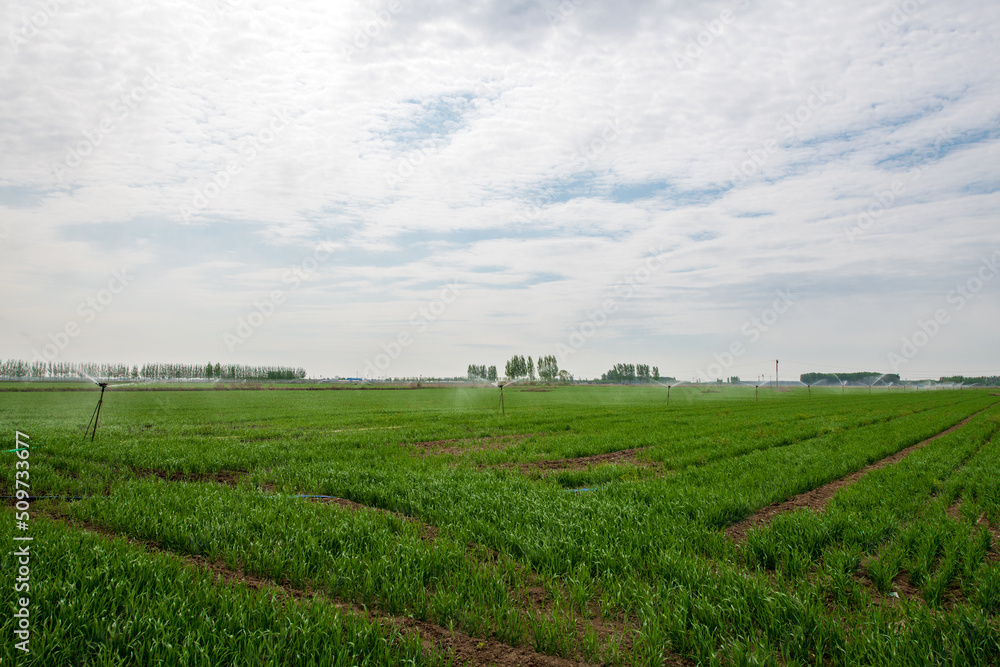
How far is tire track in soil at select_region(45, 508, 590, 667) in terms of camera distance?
4.30 meters

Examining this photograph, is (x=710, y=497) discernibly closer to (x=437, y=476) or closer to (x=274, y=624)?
(x=437, y=476)

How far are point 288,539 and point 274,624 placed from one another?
7.78ft

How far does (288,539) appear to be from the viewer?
21.9 feet

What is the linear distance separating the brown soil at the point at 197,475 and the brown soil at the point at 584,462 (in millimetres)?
6922

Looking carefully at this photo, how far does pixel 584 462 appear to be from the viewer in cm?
1481

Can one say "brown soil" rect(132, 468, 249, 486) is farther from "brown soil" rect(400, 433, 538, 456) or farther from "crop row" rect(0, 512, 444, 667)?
"crop row" rect(0, 512, 444, 667)

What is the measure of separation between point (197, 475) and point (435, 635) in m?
10.8

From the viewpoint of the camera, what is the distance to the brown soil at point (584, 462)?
45.2 ft

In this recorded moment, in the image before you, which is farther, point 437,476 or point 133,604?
point 437,476

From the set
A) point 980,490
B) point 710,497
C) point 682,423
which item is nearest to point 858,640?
point 710,497
